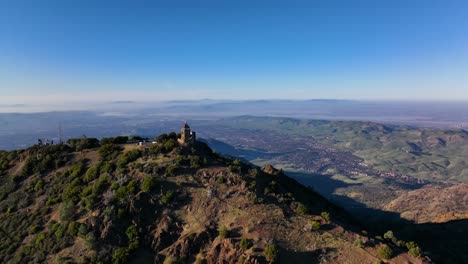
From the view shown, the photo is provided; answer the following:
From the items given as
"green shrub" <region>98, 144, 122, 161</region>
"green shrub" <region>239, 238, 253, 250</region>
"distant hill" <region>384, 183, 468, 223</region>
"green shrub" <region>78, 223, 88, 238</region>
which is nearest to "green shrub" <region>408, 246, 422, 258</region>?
"green shrub" <region>239, 238, 253, 250</region>

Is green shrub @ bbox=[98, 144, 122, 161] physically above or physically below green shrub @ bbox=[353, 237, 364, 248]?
above

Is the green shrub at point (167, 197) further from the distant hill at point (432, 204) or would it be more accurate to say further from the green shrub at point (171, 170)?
the distant hill at point (432, 204)

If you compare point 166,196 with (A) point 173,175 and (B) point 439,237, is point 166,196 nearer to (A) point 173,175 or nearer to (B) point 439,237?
(A) point 173,175

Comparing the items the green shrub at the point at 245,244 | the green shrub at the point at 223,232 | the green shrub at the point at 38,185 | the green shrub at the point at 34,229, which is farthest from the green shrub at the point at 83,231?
the green shrub at the point at 245,244

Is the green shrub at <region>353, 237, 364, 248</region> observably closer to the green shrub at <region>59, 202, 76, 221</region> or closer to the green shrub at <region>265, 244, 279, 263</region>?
the green shrub at <region>265, 244, 279, 263</region>

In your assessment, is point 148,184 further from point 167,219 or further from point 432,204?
point 432,204

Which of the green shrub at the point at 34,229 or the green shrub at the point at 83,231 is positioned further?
the green shrub at the point at 34,229
